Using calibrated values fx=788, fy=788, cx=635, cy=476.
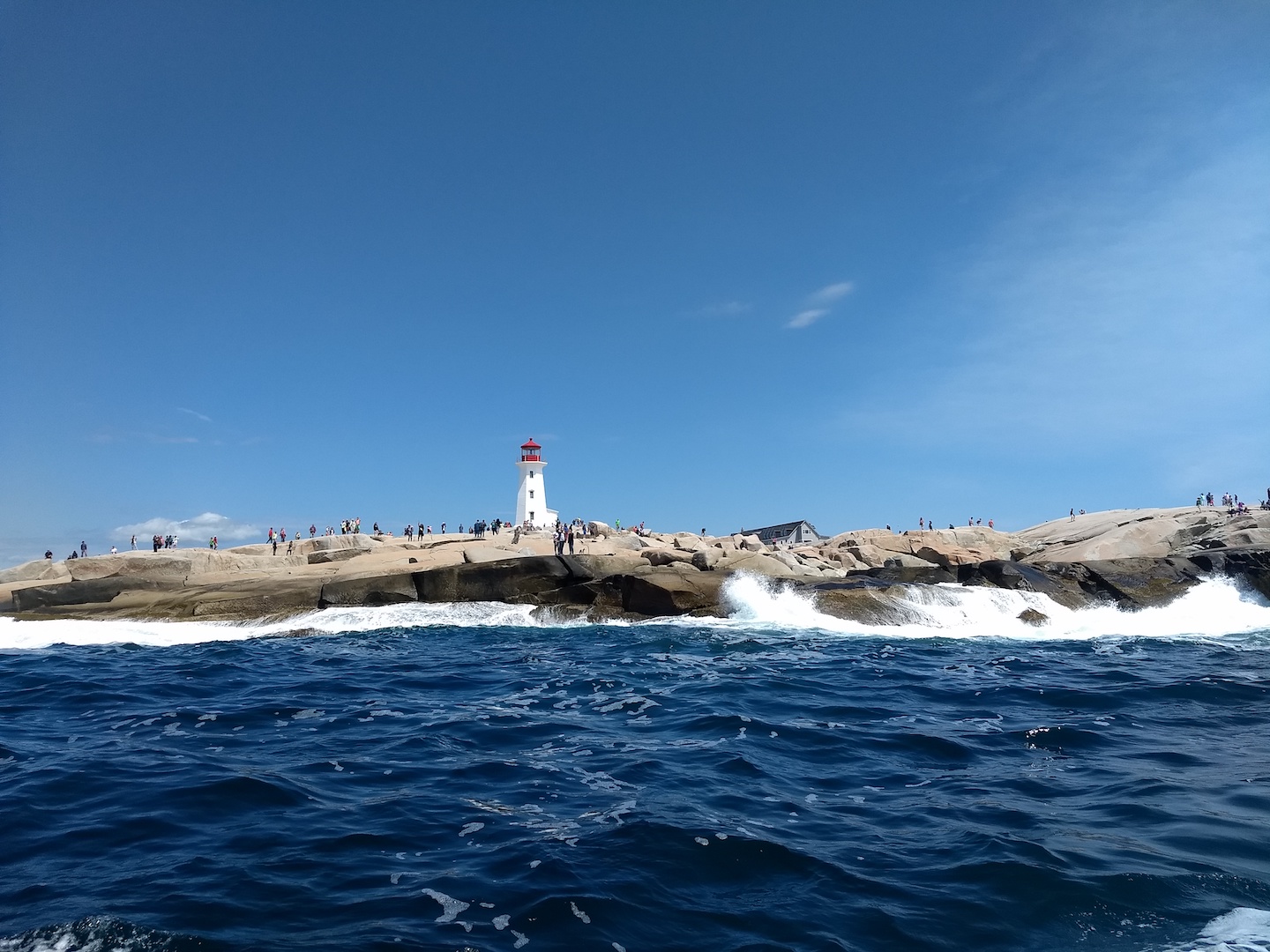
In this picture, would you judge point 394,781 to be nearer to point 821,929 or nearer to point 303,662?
point 821,929

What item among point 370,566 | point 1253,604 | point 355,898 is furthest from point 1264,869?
point 370,566

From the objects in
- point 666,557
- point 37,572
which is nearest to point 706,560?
point 666,557

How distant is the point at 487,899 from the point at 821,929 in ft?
6.53

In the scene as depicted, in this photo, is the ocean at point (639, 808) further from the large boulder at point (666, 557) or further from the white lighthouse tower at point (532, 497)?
the white lighthouse tower at point (532, 497)

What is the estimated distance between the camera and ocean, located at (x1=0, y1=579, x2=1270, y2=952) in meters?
4.54

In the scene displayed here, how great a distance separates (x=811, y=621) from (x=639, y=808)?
1621 centimetres

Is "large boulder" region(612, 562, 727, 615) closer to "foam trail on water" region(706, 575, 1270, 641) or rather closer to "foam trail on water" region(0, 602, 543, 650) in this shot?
"foam trail on water" region(706, 575, 1270, 641)

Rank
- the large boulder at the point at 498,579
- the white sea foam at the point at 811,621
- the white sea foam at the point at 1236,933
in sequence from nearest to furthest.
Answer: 1. the white sea foam at the point at 1236,933
2. the white sea foam at the point at 811,621
3. the large boulder at the point at 498,579

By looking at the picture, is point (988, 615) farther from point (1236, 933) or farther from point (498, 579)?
point (1236, 933)

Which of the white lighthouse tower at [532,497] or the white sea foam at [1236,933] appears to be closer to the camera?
the white sea foam at [1236,933]

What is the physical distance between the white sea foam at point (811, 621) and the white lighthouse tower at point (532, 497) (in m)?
30.1

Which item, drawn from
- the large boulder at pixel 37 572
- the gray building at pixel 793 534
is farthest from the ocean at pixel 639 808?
the gray building at pixel 793 534

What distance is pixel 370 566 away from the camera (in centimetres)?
2909

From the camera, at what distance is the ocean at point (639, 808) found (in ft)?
14.9
